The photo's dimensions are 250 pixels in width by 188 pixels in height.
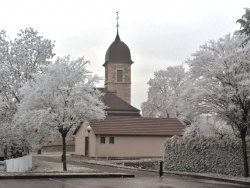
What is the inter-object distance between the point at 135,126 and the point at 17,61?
67.5ft

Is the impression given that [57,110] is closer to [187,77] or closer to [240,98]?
[187,77]

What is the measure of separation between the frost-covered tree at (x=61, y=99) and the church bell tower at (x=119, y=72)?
61.6 meters

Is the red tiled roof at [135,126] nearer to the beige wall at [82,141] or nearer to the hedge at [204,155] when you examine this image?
the beige wall at [82,141]

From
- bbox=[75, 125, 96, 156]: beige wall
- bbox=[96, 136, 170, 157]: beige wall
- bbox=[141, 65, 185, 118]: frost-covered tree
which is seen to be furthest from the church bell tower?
bbox=[96, 136, 170, 157]: beige wall

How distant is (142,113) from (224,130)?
156 ft

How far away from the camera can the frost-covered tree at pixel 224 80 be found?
76.2 feet

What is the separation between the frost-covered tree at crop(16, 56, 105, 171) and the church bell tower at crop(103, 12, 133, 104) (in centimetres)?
6159

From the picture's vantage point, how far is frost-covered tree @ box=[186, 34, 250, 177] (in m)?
23.2

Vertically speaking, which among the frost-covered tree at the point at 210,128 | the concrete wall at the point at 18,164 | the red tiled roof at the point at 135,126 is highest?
the red tiled roof at the point at 135,126

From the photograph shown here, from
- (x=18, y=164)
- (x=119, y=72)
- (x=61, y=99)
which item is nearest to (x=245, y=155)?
(x=61, y=99)

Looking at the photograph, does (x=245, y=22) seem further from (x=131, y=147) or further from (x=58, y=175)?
(x=131, y=147)

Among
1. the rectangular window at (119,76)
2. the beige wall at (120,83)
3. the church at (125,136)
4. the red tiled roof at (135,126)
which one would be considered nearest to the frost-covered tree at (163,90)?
the beige wall at (120,83)

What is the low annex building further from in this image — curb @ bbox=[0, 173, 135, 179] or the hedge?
curb @ bbox=[0, 173, 135, 179]

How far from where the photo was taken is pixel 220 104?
24.2 metres
